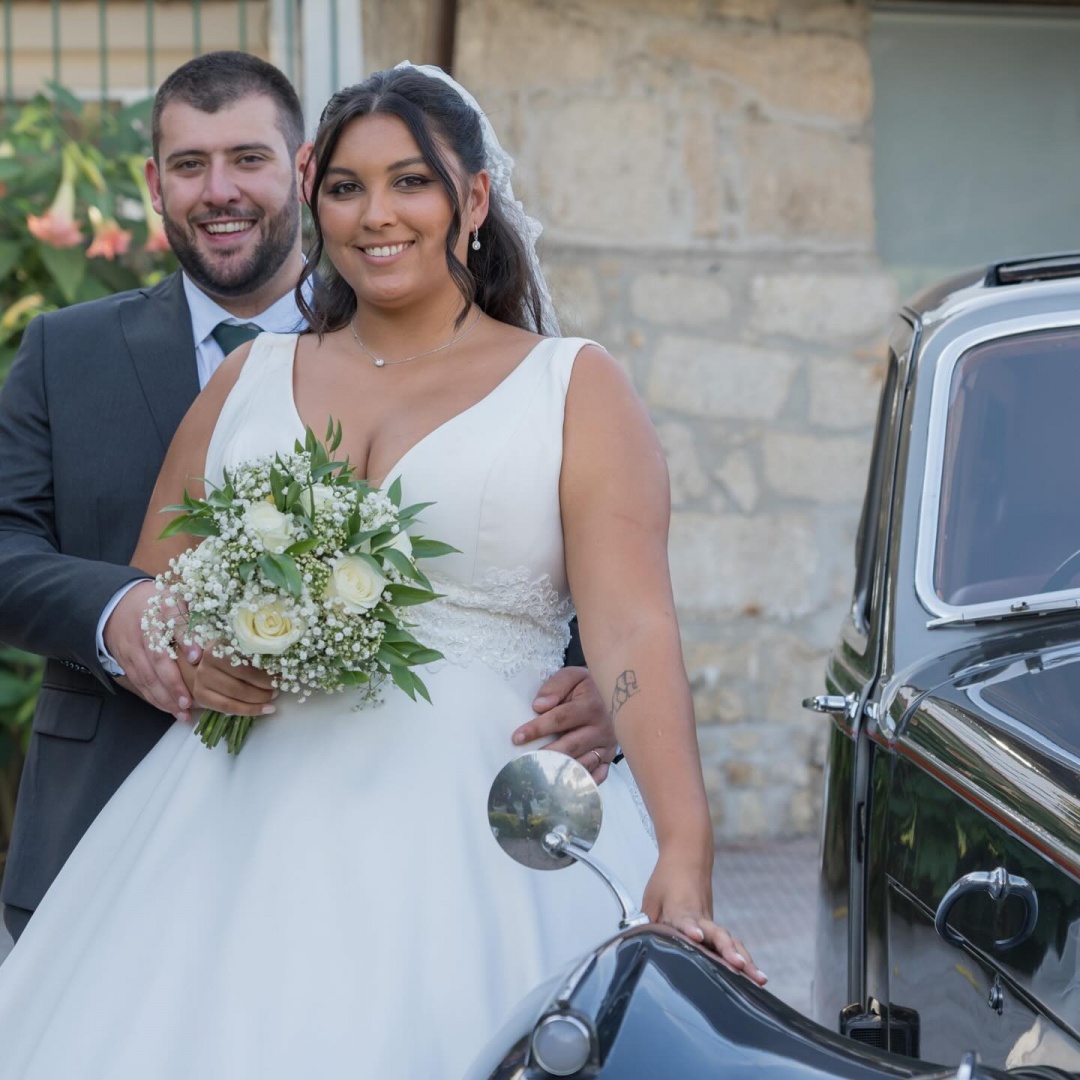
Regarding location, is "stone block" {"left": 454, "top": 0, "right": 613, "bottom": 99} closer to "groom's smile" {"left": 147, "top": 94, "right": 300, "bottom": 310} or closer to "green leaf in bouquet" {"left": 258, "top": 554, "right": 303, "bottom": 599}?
"groom's smile" {"left": 147, "top": 94, "right": 300, "bottom": 310}

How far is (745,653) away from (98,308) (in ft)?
11.7

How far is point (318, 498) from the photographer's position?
236 centimetres

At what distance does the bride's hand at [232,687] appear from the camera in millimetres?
2469

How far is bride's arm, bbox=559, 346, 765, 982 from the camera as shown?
2.21 metres

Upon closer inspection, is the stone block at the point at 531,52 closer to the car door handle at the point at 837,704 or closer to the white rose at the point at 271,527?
the car door handle at the point at 837,704

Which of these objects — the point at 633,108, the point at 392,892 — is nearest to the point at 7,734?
the point at 633,108

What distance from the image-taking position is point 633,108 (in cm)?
615

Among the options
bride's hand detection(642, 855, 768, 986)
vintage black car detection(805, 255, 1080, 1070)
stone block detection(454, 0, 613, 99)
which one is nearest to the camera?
Result: bride's hand detection(642, 855, 768, 986)

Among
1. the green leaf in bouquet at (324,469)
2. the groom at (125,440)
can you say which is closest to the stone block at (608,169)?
the groom at (125,440)

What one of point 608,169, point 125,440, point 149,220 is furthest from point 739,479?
point 125,440

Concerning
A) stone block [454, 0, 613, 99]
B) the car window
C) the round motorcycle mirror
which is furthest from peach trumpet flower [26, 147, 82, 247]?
the round motorcycle mirror

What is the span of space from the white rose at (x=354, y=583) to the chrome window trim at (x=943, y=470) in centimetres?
105

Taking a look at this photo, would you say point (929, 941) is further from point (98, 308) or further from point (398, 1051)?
point (98, 308)

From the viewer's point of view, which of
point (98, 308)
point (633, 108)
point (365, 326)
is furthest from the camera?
point (633, 108)
